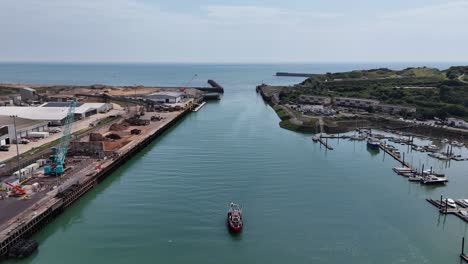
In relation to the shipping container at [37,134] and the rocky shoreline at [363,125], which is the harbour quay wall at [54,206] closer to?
the shipping container at [37,134]

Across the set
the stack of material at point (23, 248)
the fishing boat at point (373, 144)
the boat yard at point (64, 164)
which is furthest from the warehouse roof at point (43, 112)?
the fishing boat at point (373, 144)

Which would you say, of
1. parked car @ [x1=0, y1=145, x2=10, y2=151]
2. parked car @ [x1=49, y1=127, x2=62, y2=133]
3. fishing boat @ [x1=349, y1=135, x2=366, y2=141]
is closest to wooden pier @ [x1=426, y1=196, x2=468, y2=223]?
fishing boat @ [x1=349, y1=135, x2=366, y2=141]

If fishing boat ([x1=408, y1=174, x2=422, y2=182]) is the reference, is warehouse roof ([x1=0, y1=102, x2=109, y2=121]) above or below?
above

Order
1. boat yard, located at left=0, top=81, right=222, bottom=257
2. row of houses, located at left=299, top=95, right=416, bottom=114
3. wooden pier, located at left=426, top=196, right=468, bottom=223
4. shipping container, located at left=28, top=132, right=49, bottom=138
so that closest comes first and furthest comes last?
boat yard, located at left=0, top=81, right=222, bottom=257 < wooden pier, located at left=426, top=196, right=468, bottom=223 < shipping container, located at left=28, top=132, right=49, bottom=138 < row of houses, located at left=299, top=95, right=416, bottom=114

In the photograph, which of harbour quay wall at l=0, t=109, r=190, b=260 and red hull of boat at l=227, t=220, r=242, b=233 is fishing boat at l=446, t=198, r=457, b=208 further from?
harbour quay wall at l=0, t=109, r=190, b=260

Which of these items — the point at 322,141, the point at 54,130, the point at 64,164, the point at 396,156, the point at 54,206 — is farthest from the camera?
the point at 322,141

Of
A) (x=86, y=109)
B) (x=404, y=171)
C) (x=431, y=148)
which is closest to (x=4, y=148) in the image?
(x=86, y=109)

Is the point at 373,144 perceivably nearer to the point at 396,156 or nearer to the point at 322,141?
the point at 396,156

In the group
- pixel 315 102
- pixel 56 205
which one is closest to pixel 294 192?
pixel 56 205
